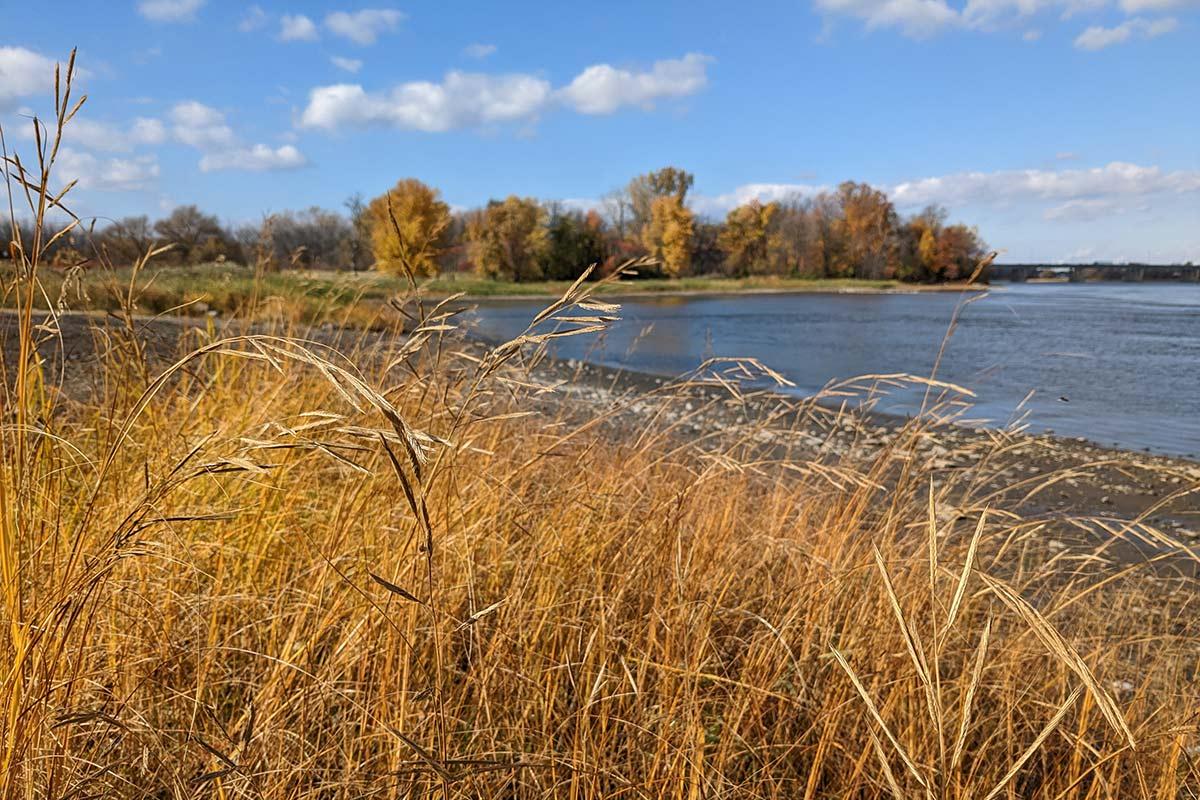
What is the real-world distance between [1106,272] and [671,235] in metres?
66.1

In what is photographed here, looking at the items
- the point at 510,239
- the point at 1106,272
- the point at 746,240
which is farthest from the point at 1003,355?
the point at 1106,272

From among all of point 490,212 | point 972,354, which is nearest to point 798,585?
point 972,354

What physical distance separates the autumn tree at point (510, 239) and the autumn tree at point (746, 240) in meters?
19.5

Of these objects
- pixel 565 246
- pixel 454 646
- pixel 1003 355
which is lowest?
pixel 1003 355

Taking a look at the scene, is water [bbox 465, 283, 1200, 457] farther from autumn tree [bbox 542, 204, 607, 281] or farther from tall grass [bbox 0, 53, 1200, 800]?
autumn tree [bbox 542, 204, 607, 281]

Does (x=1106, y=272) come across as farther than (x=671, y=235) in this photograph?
Yes

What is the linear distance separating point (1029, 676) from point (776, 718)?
41.6 inches

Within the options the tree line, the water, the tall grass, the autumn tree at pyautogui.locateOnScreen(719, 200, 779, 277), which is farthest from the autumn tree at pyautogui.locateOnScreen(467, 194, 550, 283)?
the tall grass

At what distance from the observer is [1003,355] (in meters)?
17.7

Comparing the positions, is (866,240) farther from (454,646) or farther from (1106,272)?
(454,646)

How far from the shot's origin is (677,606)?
1633 millimetres

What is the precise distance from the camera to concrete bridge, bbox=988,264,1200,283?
8738 cm

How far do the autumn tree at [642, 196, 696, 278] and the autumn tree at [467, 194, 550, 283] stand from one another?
9643 millimetres

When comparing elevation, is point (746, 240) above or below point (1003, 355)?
above
